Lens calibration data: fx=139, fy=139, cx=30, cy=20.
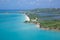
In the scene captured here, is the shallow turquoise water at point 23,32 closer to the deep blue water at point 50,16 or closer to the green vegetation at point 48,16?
the green vegetation at point 48,16

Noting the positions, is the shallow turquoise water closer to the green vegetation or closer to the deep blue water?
the green vegetation

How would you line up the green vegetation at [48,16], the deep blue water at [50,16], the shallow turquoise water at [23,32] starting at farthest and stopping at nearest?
1. the deep blue water at [50,16]
2. the green vegetation at [48,16]
3. the shallow turquoise water at [23,32]

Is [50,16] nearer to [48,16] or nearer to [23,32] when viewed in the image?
[48,16]

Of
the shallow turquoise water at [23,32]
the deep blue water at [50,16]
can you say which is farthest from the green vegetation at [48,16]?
the shallow turquoise water at [23,32]

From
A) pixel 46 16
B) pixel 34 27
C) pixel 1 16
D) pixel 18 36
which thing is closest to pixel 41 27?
pixel 34 27

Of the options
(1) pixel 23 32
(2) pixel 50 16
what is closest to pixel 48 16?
(2) pixel 50 16

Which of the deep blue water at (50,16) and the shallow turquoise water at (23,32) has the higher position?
the deep blue water at (50,16)

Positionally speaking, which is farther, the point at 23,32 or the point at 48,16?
the point at 48,16

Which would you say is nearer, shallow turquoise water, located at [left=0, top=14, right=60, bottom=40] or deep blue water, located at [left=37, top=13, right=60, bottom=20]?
shallow turquoise water, located at [left=0, top=14, right=60, bottom=40]

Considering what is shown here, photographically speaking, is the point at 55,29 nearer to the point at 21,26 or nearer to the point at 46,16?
the point at 46,16

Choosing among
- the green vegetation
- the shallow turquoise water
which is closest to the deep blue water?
the green vegetation

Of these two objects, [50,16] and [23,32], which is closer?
[23,32]

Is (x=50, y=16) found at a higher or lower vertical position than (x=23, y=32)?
higher
